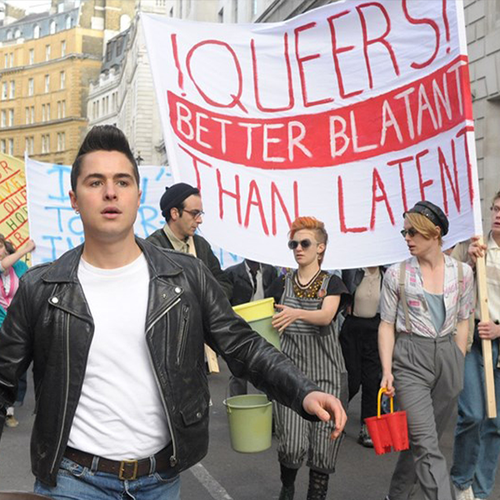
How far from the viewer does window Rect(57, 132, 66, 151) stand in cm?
9293

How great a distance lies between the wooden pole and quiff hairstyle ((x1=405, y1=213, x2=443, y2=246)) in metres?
0.26

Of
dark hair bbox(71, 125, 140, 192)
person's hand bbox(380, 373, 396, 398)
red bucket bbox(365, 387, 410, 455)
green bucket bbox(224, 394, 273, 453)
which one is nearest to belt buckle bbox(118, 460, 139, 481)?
dark hair bbox(71, 125, 140, 192)

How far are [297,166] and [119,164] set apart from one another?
3.12m

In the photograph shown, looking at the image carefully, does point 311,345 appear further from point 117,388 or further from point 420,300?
point 117,388

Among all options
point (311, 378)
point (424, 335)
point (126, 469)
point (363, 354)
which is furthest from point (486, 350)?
point (126, 469)

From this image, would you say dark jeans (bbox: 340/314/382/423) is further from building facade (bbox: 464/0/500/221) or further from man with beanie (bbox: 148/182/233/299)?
building facade (bbox: 464/0/500/221)

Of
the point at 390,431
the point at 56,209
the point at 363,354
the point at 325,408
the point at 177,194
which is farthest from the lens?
the point at 56,209

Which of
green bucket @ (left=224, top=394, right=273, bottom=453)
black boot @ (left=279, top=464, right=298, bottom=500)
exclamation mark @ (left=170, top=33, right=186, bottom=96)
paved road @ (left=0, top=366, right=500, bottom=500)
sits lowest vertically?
paved road @ (left=0, top=366, right=500, bottom=500)

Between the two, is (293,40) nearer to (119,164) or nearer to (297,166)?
(297,166)

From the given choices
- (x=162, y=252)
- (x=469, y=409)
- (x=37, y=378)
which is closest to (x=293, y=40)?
(x=469, y=409)

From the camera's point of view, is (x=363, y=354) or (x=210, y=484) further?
(x=363, y=354)

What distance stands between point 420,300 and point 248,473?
1.98 m

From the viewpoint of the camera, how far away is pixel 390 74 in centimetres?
557

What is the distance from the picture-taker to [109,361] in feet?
8.04
